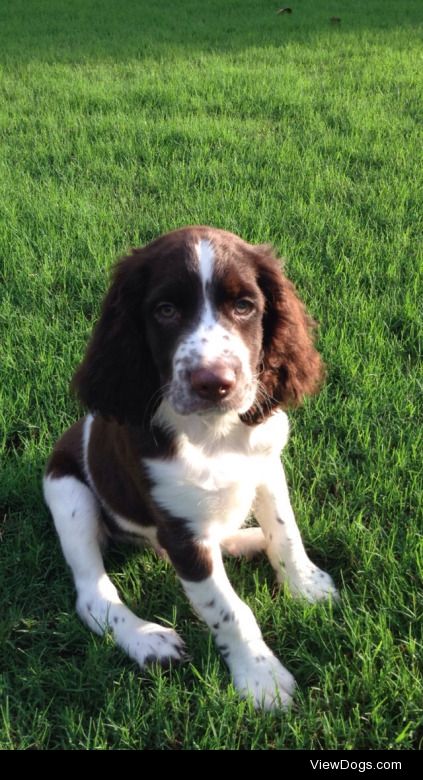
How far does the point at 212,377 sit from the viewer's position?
1866 mm

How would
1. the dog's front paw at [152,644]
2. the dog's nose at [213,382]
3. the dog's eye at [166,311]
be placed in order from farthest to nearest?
the dog's front paw at [152,644] < the dog's eye at [166,311] < the dog's nose at [213,382]

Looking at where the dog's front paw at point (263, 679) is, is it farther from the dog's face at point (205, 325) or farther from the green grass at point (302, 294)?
the dog's face at point (205, 325)

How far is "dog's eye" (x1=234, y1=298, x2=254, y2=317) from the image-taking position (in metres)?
2.11

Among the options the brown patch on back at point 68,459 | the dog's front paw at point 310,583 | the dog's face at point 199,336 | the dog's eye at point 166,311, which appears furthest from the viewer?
the brown patch on back at point 68,459

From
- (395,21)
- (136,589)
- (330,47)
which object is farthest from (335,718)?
(395,21)

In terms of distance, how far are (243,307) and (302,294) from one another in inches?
69.2

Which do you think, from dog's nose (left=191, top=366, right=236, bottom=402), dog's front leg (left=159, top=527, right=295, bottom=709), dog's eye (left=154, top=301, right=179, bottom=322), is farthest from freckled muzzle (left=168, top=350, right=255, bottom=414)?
dog's front leg (left=159, top=527, right=295, bottom=709)

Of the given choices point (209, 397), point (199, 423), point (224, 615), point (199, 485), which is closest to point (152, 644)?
point (224, 615)

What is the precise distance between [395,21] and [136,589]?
9719mm

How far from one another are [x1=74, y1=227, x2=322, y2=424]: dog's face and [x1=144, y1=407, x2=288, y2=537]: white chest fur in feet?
0.27

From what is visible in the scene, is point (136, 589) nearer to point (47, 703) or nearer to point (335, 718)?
point (47, 703)

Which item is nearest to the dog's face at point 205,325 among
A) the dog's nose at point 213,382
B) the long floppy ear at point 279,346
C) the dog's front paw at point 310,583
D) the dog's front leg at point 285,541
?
the dog's nose at point 213,382

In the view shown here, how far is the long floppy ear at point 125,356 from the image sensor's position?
222cm

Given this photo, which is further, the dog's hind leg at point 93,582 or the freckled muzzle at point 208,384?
the dog's hind leg at point 93,582
